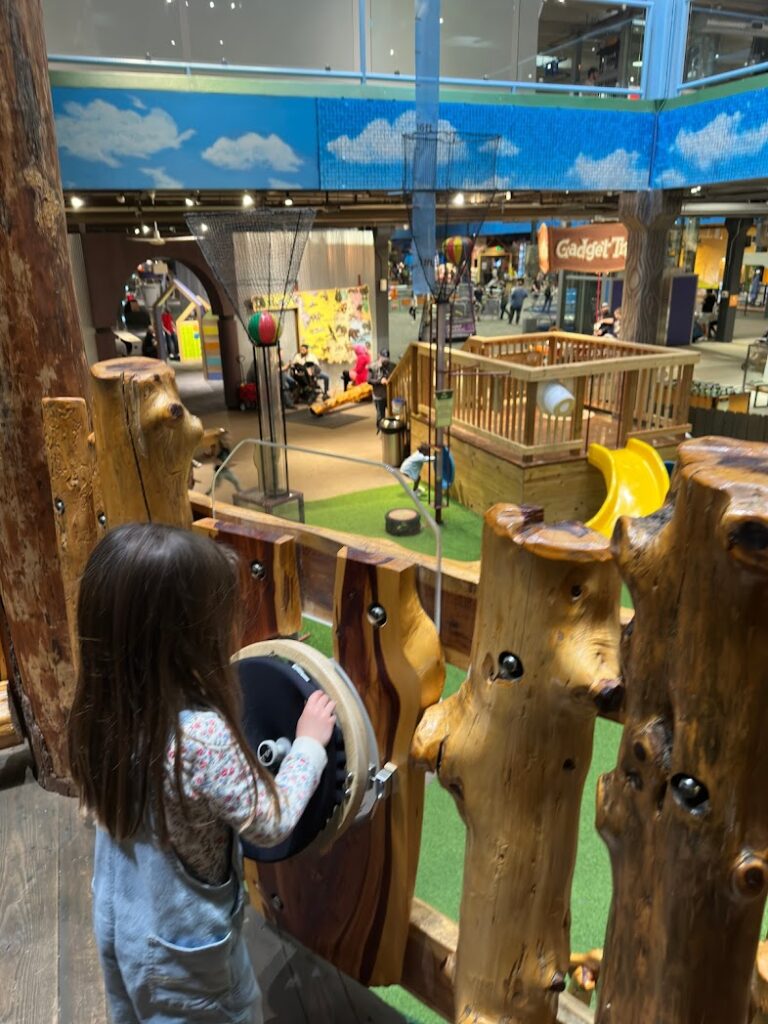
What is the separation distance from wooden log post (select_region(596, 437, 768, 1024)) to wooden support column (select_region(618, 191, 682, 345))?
20.6 feet

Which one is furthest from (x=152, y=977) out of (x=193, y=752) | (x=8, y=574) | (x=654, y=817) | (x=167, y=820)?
(x=8, y=574)

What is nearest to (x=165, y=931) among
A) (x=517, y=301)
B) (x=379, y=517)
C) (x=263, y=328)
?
(x=263, y=328)

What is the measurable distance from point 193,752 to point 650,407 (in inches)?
225

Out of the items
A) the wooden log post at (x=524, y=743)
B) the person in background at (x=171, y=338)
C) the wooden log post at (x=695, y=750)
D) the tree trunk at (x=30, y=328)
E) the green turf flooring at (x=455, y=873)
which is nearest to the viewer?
the wooden log post at (x=695, y=750)

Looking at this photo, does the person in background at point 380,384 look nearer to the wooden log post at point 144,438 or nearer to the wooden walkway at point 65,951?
the wooden walkway at point 65,951

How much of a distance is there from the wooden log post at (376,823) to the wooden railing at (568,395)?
4.29 meters

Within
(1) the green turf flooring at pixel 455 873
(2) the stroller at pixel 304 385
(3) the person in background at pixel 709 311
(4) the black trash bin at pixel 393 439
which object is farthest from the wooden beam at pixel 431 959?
(3) the person in background at pixel 709 311

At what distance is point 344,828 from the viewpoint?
129 cm

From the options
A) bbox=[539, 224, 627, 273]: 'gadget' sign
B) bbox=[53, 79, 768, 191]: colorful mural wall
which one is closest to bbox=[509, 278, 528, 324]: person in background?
bbox=[539, 224, 627, 273]: 'gadget' sign

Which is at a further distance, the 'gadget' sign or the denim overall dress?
the 'gadget' sign

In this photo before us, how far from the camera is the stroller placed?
10.2 metres

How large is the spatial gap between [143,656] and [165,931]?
16.9 inches

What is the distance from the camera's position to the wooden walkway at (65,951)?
68.4 inches

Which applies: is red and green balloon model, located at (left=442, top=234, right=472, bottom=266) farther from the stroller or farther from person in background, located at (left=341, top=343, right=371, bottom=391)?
person in background, located at (left=341, top=343, right=371, bottom=391)
